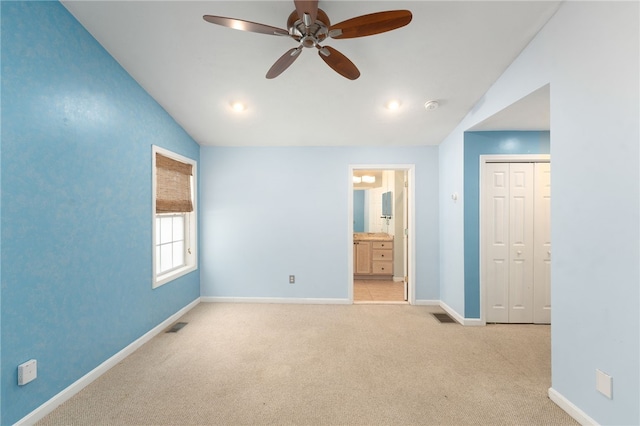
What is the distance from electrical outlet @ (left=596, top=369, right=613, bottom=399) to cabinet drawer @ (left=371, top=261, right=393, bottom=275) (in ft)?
12.7

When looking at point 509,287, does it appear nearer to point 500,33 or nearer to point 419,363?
point 419,363

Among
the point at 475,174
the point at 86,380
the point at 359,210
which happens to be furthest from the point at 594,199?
the point at 359,210

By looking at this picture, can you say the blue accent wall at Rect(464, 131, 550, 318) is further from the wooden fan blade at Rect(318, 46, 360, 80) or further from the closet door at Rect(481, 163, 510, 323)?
the wooden fan blade at Rect(318, 46, 360, 80)

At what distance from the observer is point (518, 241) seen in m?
3.31

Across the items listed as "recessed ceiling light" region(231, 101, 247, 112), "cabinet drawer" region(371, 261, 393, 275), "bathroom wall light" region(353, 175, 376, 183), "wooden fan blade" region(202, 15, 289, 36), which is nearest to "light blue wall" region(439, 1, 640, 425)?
"wooden fan blade" region(202, 15, 289, 36)

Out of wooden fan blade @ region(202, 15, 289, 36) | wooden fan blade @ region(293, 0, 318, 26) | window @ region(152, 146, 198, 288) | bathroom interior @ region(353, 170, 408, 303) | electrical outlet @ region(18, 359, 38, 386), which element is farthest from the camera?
bathroom interior @ region(353, 170, 408, 303)

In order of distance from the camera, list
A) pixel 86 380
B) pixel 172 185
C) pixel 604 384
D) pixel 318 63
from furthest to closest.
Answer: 1. pixel 172 185
2. pixel 318 63
3. pixel 86 380
4. pixel 604 384

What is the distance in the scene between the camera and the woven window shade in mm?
3165

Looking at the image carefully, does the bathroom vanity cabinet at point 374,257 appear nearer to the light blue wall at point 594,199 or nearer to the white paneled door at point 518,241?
the white paneled door at point 518,241

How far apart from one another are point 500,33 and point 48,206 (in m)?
3.47

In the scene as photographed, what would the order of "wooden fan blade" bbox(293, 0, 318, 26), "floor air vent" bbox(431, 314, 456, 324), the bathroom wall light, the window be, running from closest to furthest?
"wooden fan blade" bbox(293, 0, 318, 26), the window, "floor air vent" bbox(431, 314, 456, 324), the bathroom wall light

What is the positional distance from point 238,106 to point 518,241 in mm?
3652

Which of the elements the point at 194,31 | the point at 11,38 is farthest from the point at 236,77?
the point at 11,38

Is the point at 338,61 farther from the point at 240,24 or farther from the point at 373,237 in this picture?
the point at 373,237
